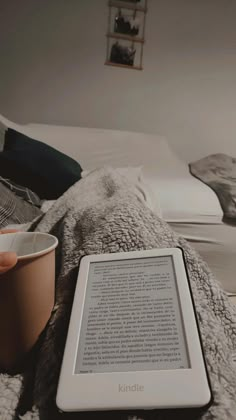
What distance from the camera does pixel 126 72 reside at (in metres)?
2.23

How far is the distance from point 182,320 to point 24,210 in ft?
1.98

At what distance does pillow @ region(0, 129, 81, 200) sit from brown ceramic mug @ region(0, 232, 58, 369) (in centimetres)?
73

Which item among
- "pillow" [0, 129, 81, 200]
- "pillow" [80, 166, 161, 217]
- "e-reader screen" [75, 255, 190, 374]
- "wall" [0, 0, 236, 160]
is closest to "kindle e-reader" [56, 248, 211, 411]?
"e-reader screen" [75, 255, 190, 374]

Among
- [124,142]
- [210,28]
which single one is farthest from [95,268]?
[210,28]

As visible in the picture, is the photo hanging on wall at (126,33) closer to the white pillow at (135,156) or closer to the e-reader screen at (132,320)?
the white pillow at (135,156)

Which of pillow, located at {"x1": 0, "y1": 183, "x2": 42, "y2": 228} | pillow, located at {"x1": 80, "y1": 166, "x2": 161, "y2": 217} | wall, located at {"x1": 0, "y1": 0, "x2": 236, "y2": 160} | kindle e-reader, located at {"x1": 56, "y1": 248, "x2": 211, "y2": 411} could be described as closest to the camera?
kindle e-reader, located at {"x1": 56, "y1": 248, "x2": 211, "y2": 411}

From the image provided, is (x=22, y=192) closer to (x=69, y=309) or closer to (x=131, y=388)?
(x=69, y=309)

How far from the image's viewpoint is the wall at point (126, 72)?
209 cm

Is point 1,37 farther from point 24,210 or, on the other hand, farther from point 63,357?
point 63,357

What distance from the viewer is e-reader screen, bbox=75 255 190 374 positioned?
235 mm

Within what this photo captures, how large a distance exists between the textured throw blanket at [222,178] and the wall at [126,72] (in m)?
0.83

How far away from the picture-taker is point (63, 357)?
0.25 m

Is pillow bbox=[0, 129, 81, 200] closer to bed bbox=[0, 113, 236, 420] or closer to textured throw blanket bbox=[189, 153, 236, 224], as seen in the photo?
bed bbox=[0, 113, 236, 420]

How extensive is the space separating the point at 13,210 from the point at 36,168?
12.4 inches
